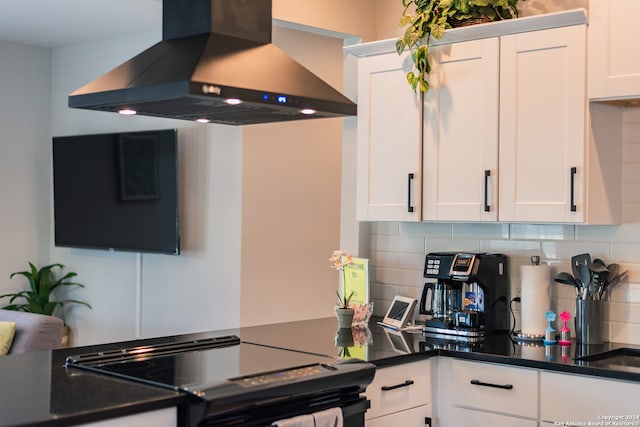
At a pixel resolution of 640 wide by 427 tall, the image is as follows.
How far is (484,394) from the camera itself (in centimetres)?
311

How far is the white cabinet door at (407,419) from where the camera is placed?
119 inches

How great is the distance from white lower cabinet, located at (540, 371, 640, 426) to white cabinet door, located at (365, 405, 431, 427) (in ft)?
1.48

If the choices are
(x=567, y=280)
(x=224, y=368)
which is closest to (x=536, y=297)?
(x=567, y=280)

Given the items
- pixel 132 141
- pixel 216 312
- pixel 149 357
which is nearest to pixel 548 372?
pixel 149 357

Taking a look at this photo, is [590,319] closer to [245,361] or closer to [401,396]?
[401,396]

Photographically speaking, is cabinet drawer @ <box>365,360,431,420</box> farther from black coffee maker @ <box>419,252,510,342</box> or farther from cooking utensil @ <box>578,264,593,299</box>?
cooking utensil @ <box>578,264,593,299</box>

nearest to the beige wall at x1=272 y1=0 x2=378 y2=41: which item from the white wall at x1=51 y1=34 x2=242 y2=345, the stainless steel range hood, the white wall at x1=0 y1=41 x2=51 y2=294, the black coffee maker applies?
the stainless steel range hood

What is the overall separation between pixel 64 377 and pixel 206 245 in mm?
3195

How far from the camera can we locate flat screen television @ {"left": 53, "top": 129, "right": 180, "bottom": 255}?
5.80 m

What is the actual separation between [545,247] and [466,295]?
392mm

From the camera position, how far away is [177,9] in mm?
3004

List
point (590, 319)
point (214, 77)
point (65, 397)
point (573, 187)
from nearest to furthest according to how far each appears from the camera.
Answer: point (65, 397), point (214, 77), point (573, 187), point (590, 319)

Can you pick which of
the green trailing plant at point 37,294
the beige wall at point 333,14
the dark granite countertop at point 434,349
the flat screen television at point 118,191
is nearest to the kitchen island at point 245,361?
the dark granite countertop at point 434,349

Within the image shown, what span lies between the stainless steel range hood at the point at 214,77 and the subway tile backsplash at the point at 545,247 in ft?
3.57
